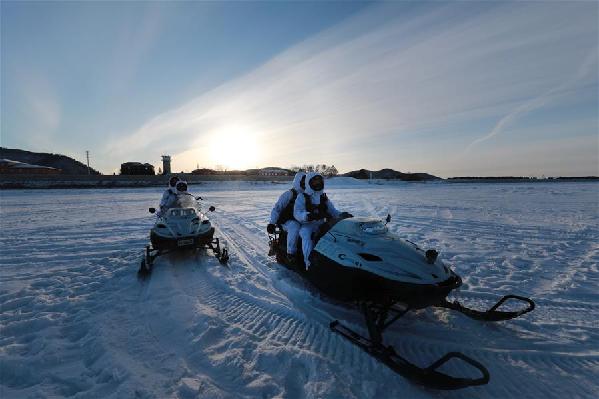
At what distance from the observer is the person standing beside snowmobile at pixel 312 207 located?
5.41m

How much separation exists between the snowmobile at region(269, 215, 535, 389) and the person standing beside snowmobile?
32.3 inches

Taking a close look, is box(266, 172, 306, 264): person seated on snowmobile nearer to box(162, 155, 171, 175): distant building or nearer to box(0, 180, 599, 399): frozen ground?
box(0, 180, 599, 399): frozen ground

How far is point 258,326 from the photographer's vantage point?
4105 millimetres

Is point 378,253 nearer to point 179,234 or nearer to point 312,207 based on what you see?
point 312,207

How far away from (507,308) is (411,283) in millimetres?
2232

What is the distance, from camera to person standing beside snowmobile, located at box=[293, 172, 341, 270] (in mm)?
5406

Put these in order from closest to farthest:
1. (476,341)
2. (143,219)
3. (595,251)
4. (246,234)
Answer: (476,341), (595,251), (246,234), (143,219)

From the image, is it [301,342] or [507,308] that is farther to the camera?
[507,308]

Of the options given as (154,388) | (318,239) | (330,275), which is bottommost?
(154,388)

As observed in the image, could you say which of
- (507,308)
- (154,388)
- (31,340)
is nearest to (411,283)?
(507,308)

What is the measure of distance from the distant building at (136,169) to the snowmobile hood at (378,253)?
163 feet

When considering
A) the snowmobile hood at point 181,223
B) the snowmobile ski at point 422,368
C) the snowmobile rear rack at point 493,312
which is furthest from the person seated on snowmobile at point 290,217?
the snowmobile rear rack at point 493,312

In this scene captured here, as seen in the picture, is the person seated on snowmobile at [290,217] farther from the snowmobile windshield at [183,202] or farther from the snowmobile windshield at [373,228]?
the snowmobile windshield at [183,202]

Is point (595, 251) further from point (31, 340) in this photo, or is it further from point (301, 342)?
point (31, 340)
